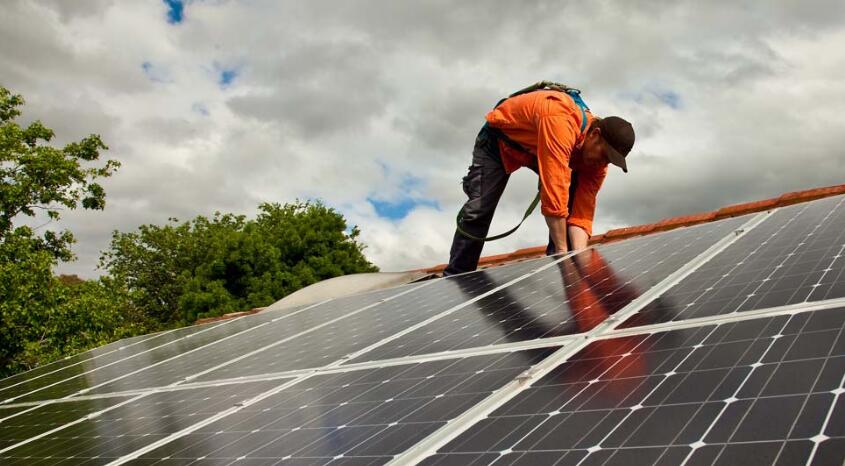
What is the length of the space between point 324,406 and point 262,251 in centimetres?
3567

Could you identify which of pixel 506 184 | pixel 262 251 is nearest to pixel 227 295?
pixel 262 251

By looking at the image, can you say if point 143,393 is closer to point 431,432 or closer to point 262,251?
point 431,432

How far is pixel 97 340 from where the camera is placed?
74.7 feet

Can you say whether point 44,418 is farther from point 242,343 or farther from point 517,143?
point 517,143

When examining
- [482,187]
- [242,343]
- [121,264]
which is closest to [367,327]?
[242,343]

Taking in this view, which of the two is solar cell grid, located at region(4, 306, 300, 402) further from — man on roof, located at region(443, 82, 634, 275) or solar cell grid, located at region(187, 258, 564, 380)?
man on roof, located at region(443, 82, 634, 275)

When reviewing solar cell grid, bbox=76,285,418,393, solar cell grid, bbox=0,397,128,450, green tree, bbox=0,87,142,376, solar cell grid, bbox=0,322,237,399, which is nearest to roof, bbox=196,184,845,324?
solar cell grid, bbox=76,285,418,393

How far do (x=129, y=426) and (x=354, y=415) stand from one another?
5.95ft

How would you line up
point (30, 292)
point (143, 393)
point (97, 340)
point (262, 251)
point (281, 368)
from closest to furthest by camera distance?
1. point (281, 368)
2. point (143, 393)
3. point (30, 292)
4. point (97, 340)
5. point (262, 251)

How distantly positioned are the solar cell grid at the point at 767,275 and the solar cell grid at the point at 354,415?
0.82m

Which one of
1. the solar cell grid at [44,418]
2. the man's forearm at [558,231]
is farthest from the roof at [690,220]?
the solar cell grid at [44,418]

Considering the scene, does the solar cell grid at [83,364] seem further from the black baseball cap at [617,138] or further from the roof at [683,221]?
the black baseball cap at [617,138]

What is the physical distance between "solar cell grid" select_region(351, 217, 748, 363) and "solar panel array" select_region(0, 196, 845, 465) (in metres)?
0.02

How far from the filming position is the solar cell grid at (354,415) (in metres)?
2.88
